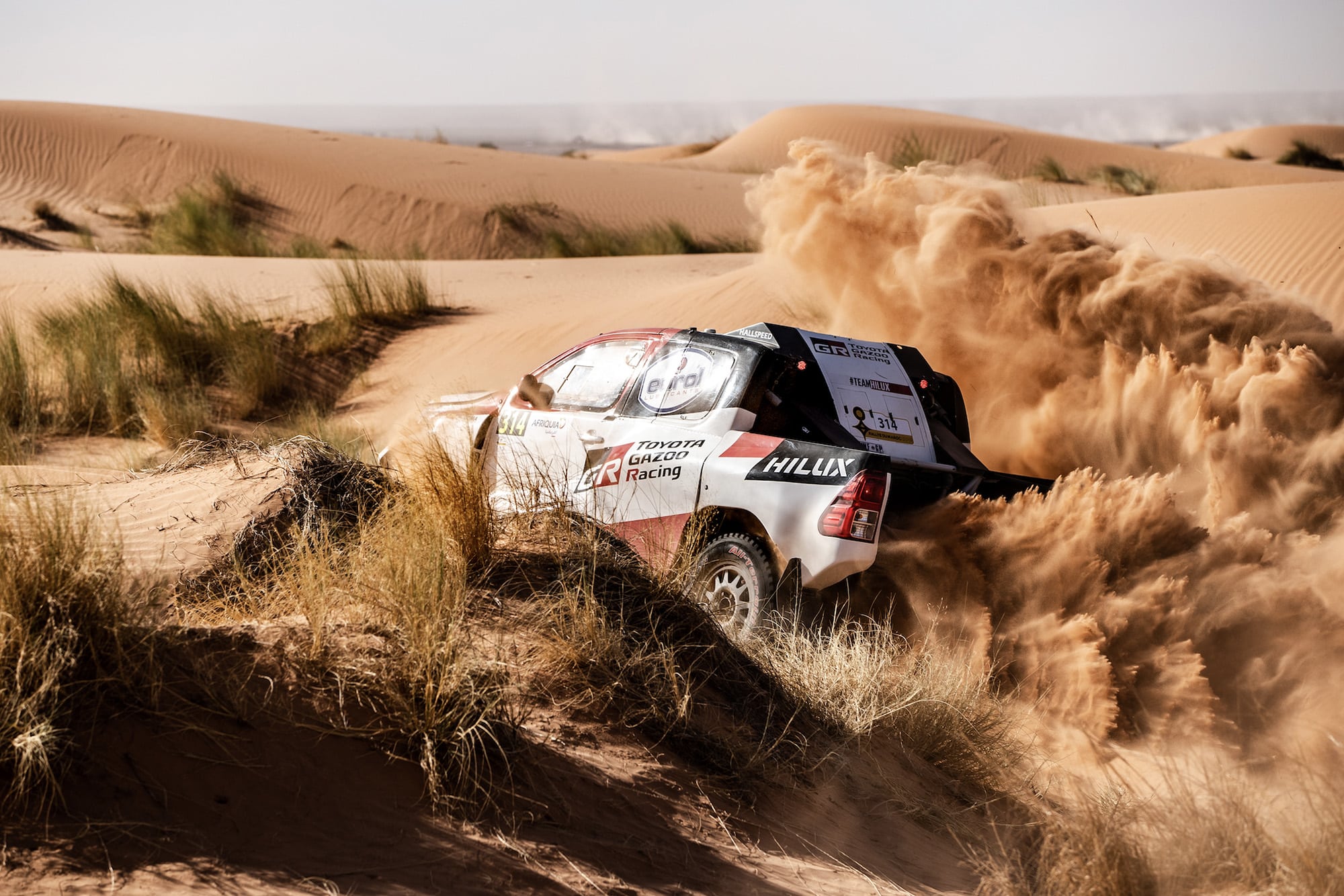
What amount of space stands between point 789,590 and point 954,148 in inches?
2036

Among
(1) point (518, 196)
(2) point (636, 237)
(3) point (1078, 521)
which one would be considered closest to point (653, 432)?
(3) point (1078, 521)

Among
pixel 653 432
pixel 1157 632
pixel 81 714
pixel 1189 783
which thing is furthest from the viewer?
pixel 653 432

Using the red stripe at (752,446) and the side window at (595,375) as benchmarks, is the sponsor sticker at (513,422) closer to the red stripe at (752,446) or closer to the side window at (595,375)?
the side window at (595,375)

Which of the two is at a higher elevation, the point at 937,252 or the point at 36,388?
the point at 937,252

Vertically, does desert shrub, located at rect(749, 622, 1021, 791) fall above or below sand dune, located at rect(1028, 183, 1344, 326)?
below

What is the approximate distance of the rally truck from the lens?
601cm

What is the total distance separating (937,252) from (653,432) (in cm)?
397

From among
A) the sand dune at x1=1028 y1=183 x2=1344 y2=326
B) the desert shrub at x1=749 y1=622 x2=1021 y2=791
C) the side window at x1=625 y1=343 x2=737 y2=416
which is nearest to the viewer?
the desert shrub at x1=749 y1=622 x2=1021 y2=791

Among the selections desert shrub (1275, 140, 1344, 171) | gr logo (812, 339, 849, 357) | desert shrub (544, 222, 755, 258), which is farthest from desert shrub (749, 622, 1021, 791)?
desert shrub (1275, 140, 1344, 171)

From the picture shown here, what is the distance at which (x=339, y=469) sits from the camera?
6.59 m

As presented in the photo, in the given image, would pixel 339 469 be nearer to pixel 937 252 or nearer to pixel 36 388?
pixel 937 252

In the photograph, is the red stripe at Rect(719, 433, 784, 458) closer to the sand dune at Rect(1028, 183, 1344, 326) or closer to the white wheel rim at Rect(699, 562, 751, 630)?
the white wheel rim at Rect(699, 562, 751, 630)

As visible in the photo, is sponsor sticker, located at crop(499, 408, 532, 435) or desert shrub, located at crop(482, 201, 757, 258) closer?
sponsor sticker, located at crop(499, 408, 532, 435)

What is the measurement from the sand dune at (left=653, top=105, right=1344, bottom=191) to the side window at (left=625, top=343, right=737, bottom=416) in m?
36.9
